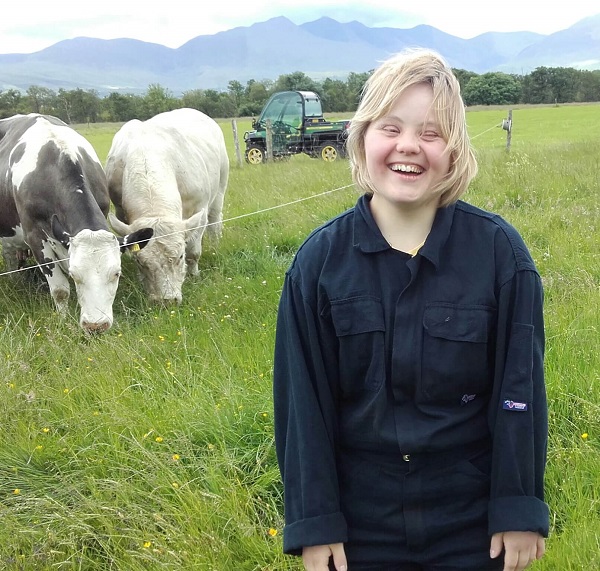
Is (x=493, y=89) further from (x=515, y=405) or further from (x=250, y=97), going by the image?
(x=515, y=405)

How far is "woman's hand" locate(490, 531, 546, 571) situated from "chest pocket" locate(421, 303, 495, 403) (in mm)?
340

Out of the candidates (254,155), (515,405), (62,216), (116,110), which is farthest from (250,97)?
(515,405)

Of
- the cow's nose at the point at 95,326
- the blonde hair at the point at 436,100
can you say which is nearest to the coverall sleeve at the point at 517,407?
the blonde hair at the point at 436,100

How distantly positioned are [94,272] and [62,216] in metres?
0.69

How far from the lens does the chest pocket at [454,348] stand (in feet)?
4.38

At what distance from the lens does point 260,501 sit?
7.89 ft

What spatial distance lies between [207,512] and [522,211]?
5483 mm

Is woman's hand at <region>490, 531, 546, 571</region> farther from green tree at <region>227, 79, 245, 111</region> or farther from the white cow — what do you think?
green tree at <region>227, 79, 245, 111</region>

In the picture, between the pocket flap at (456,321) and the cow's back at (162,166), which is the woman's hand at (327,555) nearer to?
the pocket flap at (456,321)

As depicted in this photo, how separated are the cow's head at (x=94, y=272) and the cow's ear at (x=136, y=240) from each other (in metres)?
0.17

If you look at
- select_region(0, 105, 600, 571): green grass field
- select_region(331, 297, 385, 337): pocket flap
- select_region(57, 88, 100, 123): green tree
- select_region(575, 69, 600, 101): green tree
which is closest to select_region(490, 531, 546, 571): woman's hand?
select_region(331, 297, 385, 337): pocket flap

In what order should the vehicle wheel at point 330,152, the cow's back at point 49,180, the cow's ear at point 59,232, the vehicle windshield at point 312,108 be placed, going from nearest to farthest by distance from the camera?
the cow's ear at point 59,232
the cow's back at point 49,180
the vehicle wheel at point 330,152
the vehicle windshield at point 312,108

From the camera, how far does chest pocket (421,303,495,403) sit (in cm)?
133

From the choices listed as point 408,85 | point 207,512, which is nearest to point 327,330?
point 408,85
